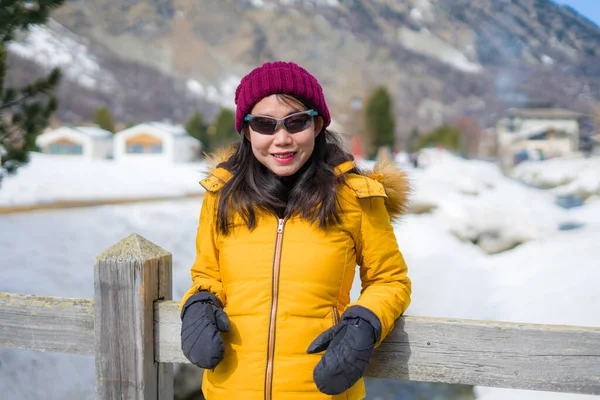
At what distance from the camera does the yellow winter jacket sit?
5.47 feet

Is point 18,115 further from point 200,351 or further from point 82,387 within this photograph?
point 200,351

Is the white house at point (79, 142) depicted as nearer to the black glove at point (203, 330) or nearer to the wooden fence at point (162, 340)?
the wooden fence at point (162, 340)

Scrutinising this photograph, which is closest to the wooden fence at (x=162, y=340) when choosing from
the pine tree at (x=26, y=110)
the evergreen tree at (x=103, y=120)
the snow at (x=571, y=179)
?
the pine tree at (x=26, y=110)

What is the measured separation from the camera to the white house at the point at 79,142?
53.5 metres

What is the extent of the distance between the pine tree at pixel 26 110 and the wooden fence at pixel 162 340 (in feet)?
9.80

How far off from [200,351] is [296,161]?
2.05ft

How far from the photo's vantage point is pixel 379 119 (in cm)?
4772

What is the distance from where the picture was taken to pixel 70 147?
180 feet

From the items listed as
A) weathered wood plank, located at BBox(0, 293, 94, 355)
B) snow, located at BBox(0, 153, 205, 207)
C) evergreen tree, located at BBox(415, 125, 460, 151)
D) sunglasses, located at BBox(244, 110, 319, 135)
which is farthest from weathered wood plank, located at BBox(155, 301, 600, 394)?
evergreen tree, located at BBox(415, 125, 460, 151)

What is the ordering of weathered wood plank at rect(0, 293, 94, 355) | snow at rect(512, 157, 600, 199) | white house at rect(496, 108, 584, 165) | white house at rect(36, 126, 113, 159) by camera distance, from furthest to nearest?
white house at rect(496, 108, 584, 165), white house at rect(36, 126, 113, 159), snow at rect(512, 157, 600, 199), weathered wood plank at rect(0, 293, 94, 355)

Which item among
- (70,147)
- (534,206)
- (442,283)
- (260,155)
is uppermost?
(260,155)

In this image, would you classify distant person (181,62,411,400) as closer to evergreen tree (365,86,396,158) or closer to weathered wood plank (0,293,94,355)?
weathered wood plank (0,293,94,355)

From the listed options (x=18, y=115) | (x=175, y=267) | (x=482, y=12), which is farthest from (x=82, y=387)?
(x=482, y=12)

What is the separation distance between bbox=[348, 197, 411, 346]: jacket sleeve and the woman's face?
24 cm
